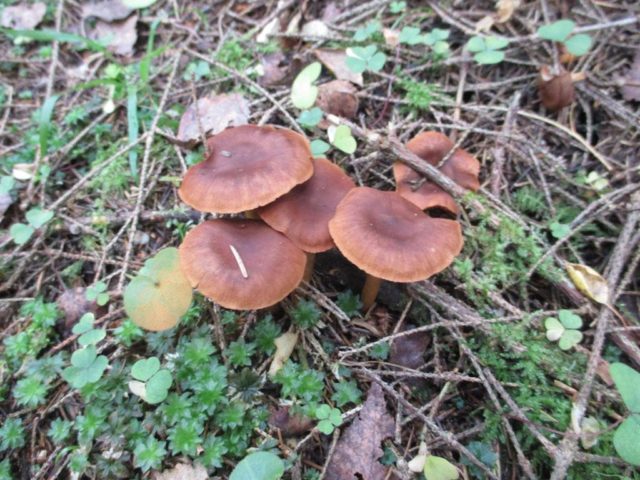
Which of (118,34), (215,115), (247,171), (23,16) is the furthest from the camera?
(23,16)

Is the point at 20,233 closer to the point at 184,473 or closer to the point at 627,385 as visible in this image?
the point at 184,473

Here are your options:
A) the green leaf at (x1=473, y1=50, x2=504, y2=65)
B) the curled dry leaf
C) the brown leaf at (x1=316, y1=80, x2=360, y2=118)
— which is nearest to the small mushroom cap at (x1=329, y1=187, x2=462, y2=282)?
the brown leaf at (x1=316, y1=80, x2=360, y2=118)

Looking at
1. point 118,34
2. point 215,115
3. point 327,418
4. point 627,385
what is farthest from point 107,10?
point 627,385

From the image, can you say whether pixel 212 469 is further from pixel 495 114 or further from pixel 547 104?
pixel 547 104

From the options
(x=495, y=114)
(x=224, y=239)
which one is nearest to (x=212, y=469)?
(x=224, y=239)

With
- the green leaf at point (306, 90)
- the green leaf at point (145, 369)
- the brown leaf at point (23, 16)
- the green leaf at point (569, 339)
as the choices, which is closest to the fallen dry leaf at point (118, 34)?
the brown leaf at point (23, 16)

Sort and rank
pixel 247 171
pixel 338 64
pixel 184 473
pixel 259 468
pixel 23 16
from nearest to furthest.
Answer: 1. pixel 259 468
2. pixel 184 473
3. pixel 247 171
4. pixel 338 64
5. pixel 23 16

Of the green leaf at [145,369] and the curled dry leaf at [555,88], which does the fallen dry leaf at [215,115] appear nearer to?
the green leaf at [145,369]
